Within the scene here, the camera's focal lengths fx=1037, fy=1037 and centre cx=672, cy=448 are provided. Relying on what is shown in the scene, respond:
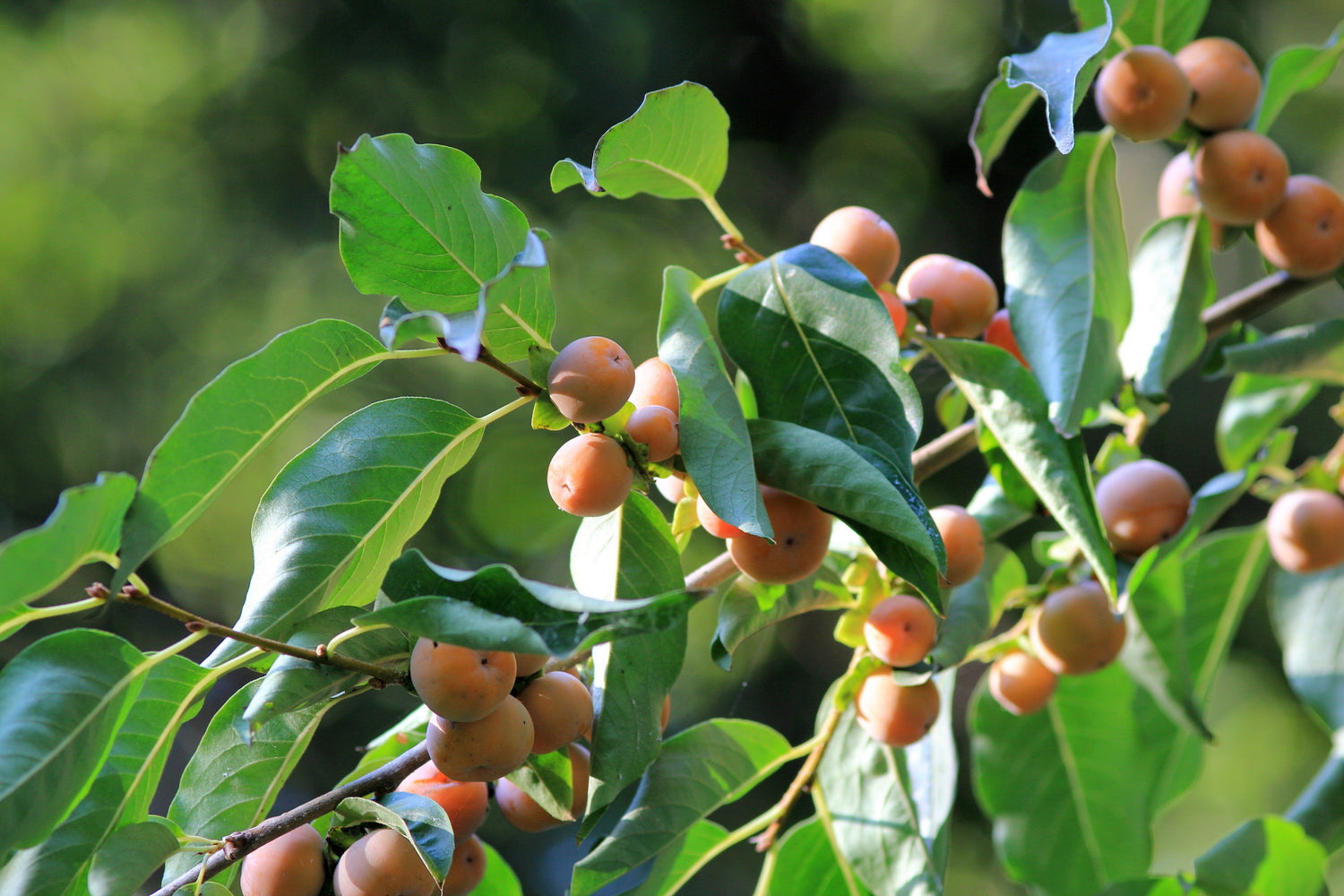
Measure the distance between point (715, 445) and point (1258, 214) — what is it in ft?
1.49

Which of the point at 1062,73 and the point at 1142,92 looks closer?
the point at 1062,73

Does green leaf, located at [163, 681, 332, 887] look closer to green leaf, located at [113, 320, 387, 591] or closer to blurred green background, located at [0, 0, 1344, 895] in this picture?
green leaf, located at [113, 320, 387, 591]

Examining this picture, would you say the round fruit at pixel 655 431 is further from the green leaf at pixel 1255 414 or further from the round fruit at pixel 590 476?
the green leaf at pixel 1255 414

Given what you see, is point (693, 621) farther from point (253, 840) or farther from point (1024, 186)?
point (253, 840)

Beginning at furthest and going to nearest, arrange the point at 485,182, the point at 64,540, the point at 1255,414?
the point at 485,182, the point at 1255,414, the point at 64,540

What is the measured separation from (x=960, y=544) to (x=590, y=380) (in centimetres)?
24

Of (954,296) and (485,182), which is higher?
(954,296)

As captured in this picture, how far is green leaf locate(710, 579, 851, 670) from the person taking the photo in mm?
473

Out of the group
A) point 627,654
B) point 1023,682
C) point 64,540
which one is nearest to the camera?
point 64,540

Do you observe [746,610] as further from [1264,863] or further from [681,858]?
[1264,863]

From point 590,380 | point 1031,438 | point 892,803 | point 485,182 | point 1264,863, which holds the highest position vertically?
point 590,380

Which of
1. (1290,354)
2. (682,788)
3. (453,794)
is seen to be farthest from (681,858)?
(1290,354)

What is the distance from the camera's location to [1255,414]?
790 mm

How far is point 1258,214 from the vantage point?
0.65 metres
